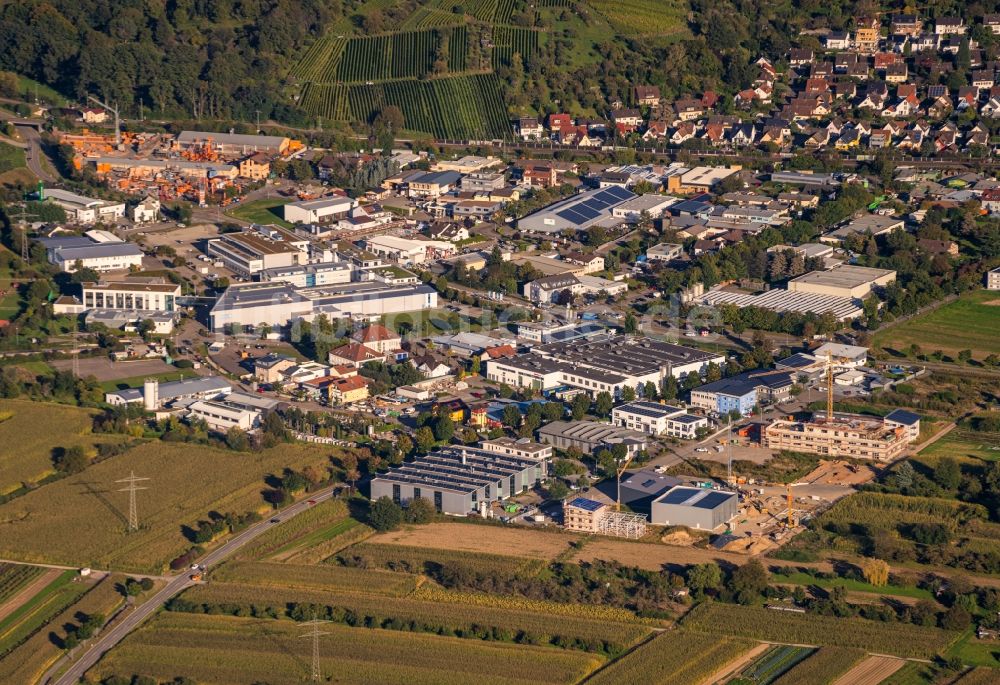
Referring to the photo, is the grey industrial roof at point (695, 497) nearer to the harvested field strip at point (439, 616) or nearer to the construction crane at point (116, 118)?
the harvested field strip at point (439, 616)

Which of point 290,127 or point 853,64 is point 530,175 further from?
point 853,64

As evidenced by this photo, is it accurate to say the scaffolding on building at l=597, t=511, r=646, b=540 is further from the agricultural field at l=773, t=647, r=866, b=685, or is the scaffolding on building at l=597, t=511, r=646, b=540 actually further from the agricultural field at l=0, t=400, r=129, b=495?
the agricultural field at l=0, t=400, r=129, b=495

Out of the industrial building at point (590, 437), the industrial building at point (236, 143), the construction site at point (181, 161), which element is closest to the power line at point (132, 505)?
the industrial building at point (590, 437)

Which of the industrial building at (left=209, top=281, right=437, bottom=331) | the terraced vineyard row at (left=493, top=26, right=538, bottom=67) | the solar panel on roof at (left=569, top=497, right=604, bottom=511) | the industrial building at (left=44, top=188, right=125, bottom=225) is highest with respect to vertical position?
the terraced vineyard row at (left=493, top=26, right=538, bottom=67)

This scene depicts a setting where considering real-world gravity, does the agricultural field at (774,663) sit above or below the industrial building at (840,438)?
below

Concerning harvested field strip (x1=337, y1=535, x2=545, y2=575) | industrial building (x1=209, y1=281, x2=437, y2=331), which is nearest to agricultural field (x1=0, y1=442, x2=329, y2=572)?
harvested field strip (x1=337, y1=535, x2=545, y2=575)

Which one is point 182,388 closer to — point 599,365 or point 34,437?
point 34,437
